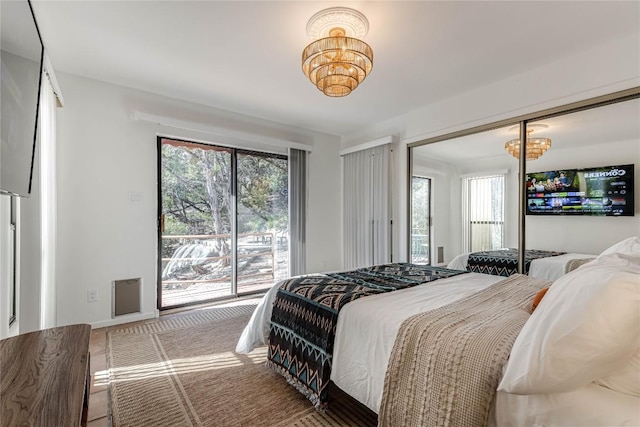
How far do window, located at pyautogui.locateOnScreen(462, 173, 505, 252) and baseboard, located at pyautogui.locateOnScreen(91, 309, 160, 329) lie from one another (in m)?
3.60

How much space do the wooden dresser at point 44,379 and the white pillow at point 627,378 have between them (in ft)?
5.14

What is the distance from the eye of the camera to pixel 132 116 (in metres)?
3.14

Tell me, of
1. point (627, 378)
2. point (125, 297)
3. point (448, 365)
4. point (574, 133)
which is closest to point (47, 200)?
point (125, 297)

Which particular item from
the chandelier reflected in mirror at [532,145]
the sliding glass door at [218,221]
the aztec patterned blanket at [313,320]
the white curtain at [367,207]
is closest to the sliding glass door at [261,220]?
the sliding glass door at [218,221]

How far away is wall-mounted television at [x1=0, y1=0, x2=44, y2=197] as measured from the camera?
3.46 ft

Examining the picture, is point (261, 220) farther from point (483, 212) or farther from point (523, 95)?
point (523, 95)

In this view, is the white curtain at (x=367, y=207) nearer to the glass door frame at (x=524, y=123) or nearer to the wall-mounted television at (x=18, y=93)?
the glass door frame at (x=524, y=123)

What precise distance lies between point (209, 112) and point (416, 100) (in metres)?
2.53

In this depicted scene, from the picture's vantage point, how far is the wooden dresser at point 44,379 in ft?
2.67

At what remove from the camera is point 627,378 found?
87 centimetres

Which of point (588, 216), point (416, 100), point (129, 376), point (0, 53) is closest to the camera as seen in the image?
point (0, 53)

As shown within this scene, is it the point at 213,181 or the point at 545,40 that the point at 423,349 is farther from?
the point at 213,181

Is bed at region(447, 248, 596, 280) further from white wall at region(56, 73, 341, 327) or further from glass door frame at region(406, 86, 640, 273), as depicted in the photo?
white wall at region(56, 73, 341, 327)

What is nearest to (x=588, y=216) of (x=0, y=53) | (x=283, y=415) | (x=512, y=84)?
(x=512, y=84)
